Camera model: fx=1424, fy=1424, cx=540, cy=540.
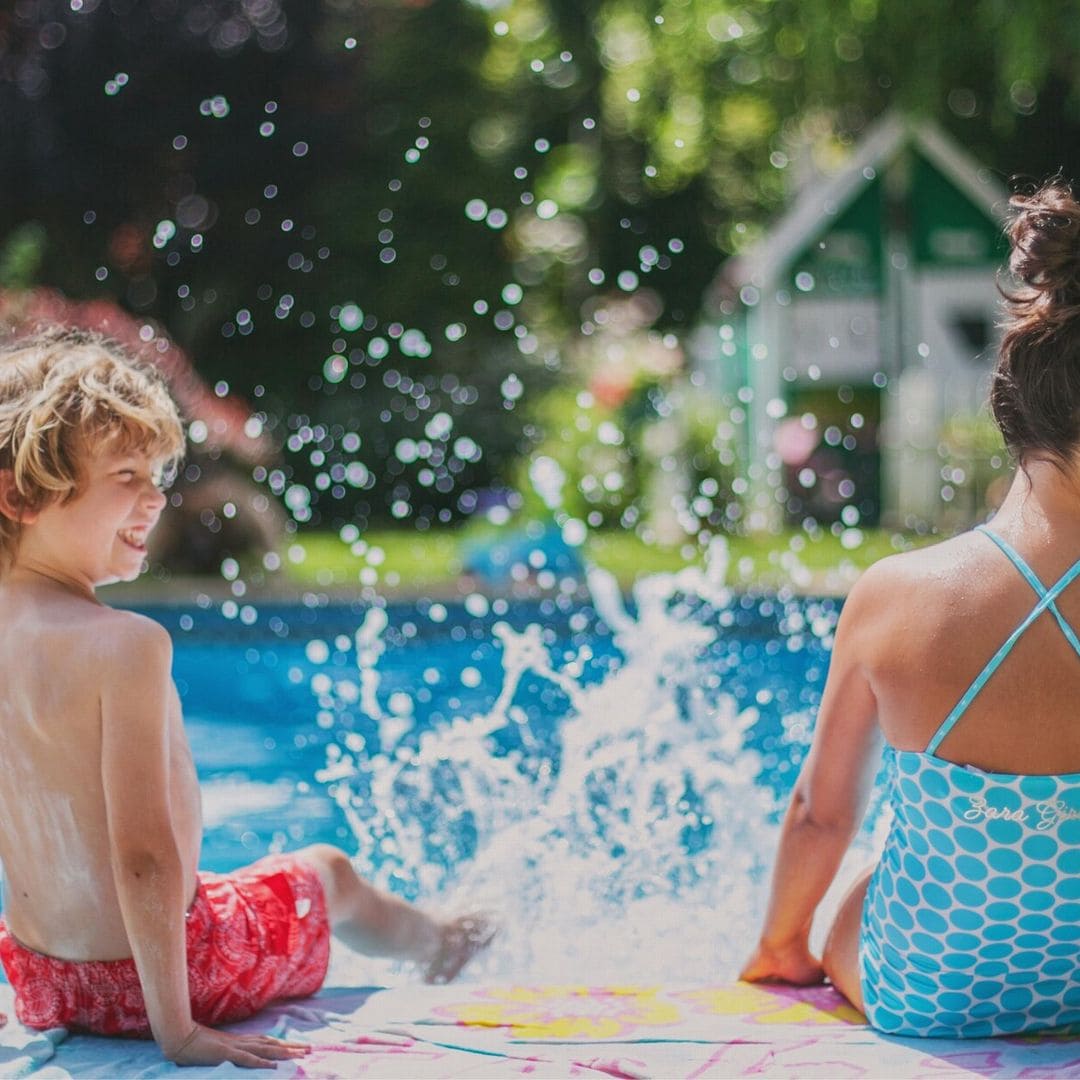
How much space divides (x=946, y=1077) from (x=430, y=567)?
322 inches

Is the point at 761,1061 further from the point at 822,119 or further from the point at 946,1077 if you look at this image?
the point at 822,119

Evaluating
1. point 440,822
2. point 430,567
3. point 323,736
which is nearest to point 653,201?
point 430,567

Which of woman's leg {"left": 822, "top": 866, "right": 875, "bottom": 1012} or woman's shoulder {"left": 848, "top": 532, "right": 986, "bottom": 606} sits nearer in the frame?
woman's shoulder {"left": 848, "top": 532, "right": 986, "bottom": 606}

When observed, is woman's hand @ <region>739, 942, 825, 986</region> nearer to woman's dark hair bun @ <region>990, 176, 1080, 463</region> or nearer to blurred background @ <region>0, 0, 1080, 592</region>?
woman's dark hair bun @ <region>990, 176, 1080, 463</region>

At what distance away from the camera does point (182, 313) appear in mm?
14914

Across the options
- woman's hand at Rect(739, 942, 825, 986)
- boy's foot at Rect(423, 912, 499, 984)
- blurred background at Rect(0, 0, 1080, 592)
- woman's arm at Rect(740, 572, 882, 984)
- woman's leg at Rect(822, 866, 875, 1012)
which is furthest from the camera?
blurred background at Rect(0, 0, 1080, 592)

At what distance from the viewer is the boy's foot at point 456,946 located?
2451mm

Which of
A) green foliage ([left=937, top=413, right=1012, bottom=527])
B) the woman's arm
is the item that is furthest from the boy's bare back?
green foliage ([left=937, top=413, right=1012, bottom=527])

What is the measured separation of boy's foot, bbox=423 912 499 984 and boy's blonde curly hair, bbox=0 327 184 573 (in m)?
1.02

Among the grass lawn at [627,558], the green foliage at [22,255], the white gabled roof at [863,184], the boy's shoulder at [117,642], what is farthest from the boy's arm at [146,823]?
the white gabled roof at [863,184]

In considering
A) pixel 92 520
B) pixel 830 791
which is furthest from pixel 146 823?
pixel 830 791

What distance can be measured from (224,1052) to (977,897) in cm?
94

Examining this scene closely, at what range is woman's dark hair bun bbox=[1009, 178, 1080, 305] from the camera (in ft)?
5.43

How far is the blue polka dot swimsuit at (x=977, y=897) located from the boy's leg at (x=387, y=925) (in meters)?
0.80
